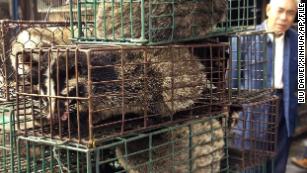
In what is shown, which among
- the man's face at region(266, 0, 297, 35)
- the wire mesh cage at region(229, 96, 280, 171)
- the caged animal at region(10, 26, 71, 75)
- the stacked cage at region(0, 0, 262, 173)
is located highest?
the man's face at region(266, 0, 297, 35)

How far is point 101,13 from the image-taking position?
6.65ft

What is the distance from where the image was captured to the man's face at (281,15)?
3.07 meters

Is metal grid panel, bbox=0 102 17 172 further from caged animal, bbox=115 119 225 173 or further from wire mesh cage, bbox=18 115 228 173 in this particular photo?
caged animal, bbox=115 119 225 173

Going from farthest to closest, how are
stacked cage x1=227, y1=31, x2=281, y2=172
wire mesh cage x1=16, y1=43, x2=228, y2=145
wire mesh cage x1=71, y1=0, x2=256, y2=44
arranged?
stacked cage x1=227, y1=31, x2=281, y2=172 < wire mesh cage x1=71, y1=0, x2=256, y2=44 < wire mesh cage x1=16, y1=43, x2=228, y2=145

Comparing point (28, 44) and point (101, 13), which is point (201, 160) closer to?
point (101, 13)

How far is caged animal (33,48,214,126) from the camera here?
1610 millimetres

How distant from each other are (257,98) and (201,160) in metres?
0.49

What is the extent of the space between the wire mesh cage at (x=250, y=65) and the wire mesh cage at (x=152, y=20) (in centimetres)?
28

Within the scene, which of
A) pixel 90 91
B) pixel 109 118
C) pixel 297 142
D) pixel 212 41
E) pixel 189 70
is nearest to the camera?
pixel 90 91

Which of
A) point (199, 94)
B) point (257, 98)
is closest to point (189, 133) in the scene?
point (199, 94)

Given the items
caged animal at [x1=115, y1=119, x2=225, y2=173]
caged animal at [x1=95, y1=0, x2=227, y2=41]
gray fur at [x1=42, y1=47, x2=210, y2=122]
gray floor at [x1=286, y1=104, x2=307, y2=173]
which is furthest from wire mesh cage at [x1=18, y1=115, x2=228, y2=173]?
gray floor at [x1=286, y1=104, x2=307, y2=173]

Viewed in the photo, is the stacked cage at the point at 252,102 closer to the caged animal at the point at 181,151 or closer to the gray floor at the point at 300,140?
the caged animal at the point at 181,151

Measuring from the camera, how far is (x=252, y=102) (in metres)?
2.32

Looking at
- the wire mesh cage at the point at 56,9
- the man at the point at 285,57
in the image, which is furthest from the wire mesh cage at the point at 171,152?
the man at the point at 285,57
